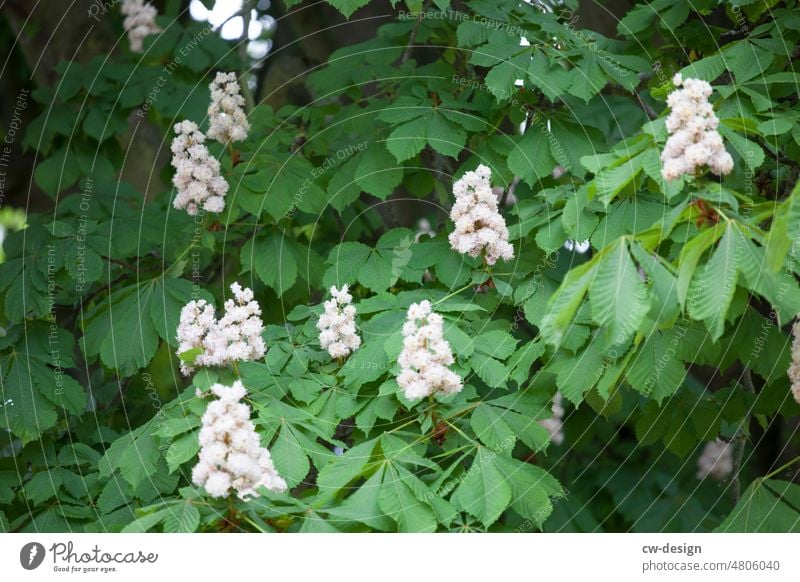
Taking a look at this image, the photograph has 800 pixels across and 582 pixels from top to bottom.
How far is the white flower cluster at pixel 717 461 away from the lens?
6.19 m

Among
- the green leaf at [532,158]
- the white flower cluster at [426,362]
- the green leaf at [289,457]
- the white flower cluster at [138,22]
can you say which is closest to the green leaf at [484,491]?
the white flower cluster at [426,362]

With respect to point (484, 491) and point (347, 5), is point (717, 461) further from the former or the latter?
point (347, 5)

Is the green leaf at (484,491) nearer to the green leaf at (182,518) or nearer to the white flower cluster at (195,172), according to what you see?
the green leaf at (182,518)

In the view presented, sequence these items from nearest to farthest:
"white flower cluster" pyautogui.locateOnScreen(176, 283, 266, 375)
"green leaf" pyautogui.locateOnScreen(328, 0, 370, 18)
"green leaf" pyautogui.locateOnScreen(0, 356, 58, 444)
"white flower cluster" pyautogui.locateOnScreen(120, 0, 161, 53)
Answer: "white flower cluster" pyautogui.locateOnScreen(176, 283, 266, 375) < "green leaf" pyautogui.locateOnScreen(328, 0, 370, 18) < "green leaf" pyautogui.locateOnScreen(0, 356, 58, 444) < "white flower cluster" pyautogui.locateOnScreen(120, 0, 161, 53)

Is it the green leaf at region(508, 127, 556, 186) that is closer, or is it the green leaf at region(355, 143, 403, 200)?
the green leaf at region(508, 127, 556, 186)

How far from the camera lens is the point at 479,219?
3182 mm

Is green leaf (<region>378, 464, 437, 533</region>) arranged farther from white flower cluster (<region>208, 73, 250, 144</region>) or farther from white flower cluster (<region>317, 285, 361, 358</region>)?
white flower cluster (<region>208, 73, 250, 144</region>)

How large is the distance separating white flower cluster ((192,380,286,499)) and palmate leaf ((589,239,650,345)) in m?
0.97

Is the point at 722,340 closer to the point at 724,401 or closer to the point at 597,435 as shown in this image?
the point at 724,401

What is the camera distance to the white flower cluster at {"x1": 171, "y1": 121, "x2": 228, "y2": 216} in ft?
11.9

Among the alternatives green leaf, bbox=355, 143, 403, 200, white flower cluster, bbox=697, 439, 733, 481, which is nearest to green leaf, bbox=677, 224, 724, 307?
green leaf, bbox=355, 143, 403, 200

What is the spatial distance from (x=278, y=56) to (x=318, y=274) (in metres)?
2.69

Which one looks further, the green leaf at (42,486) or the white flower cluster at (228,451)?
the green leaf at (42,486)

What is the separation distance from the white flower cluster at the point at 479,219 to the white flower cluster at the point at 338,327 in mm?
445
